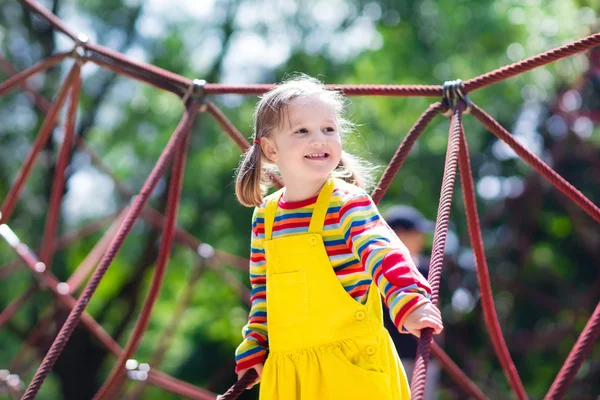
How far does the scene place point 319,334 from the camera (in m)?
1.32

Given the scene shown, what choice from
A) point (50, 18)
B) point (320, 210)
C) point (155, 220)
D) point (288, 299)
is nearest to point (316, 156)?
point (320, 210)

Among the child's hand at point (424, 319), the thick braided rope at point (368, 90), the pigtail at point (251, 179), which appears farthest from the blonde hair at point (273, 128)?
the child's hand at point (424, 319)

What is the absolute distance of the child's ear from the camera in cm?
145

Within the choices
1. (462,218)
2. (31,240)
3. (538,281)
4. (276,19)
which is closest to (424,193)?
(462,218)

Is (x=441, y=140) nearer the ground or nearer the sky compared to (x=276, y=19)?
nearer the ground

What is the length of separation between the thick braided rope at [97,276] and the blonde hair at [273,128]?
30 cm

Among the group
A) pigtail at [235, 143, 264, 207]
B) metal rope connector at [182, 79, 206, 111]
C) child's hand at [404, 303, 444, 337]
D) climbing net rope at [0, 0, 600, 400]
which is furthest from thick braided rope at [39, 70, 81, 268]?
child's hand at [404, 303, 444, 337]

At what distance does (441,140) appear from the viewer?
Result: 5434 millimetres

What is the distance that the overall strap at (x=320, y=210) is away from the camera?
4.43ft

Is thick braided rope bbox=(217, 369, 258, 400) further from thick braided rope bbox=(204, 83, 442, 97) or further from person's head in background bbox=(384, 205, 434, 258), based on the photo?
person's head in background bbox=(384, 205, 434, 258)

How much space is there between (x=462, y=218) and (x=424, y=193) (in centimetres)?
31

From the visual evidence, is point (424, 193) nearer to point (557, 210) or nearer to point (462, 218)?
point (462, 218)

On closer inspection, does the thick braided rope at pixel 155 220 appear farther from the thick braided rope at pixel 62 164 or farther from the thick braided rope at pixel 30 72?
the thick braided rope at pixel 30 72

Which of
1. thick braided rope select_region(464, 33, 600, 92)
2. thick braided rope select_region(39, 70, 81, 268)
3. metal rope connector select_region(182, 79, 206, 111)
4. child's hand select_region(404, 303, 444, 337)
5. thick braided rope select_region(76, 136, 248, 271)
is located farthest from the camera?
thick braided rope select_region(76, 136, 248, 271)
